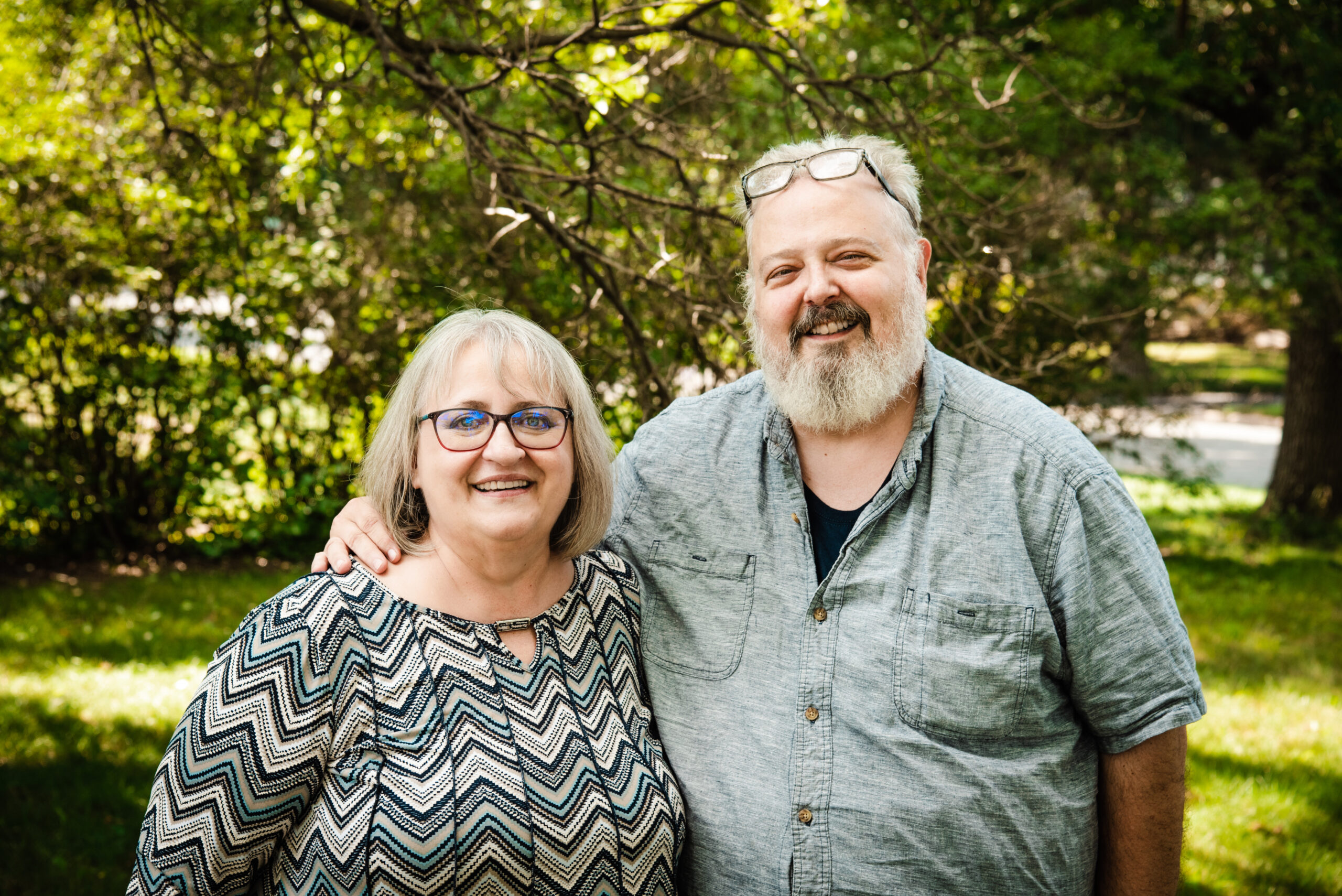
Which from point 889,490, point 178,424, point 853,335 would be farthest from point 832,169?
point 178,424

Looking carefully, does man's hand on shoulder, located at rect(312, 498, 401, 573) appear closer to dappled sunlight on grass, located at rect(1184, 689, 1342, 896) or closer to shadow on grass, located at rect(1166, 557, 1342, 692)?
dappled sunlight on grass, located at rect(1184, 689, 1342, 896)

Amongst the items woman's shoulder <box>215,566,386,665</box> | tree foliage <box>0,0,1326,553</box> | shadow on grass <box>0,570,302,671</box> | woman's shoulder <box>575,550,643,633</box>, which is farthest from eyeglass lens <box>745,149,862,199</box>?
shadow on grass <box>0,570,302,671</box>

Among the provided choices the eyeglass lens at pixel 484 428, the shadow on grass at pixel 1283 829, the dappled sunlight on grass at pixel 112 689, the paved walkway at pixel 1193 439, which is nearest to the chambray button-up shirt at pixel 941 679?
the eyeglass lens at pixel 484 428

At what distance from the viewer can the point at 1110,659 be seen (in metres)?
1.97

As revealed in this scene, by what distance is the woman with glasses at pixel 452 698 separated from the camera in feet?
5.98

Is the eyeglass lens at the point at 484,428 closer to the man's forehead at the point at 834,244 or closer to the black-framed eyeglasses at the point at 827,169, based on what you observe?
the man's forehead at the point at 834,244

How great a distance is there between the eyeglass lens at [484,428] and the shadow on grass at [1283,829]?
9.65ft

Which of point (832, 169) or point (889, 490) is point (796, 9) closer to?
point (832, 169)

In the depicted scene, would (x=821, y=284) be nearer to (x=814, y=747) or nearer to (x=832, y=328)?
(x=832, y=328)

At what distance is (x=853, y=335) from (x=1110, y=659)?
0.90m

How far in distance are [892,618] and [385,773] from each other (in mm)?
1077

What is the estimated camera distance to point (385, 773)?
1.87 m

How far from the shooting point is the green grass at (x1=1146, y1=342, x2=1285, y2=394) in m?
8.11

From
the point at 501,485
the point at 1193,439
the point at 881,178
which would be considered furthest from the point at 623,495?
the point at 1193,439
